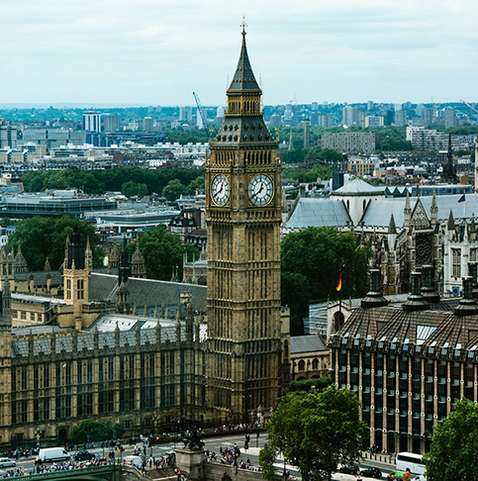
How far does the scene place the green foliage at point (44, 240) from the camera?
186375 millimetres

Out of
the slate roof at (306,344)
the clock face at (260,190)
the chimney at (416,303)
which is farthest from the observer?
the slate roof at (306,344)

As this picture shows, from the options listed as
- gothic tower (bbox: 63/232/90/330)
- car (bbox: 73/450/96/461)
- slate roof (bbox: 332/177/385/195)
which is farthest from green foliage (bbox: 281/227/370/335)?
car (bbox: 73/450/96/461)

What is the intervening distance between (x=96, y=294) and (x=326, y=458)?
147ft

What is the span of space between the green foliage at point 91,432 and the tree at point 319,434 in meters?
14.0

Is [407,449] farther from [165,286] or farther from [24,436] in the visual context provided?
A: [165,286]

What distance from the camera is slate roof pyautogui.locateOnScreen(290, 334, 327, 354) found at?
13338cm

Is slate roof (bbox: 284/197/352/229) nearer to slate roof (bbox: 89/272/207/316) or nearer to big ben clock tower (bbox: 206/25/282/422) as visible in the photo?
slate roof (bbox: 89/272/207/316)

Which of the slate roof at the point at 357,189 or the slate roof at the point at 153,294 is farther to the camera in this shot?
the slate roof at the point at 357,189

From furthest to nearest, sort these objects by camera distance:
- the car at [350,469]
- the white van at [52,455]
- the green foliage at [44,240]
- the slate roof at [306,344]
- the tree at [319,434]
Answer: the green foliage at [44,240]
the slate roof at [306,344]
the white van at [52,455]
the car at [350,469]
the tree at [319,434]

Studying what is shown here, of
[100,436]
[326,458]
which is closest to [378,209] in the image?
[100,436]

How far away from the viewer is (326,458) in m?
102

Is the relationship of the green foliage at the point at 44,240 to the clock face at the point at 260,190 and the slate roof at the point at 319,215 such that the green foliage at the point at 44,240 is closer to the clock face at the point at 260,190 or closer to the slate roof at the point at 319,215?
the slate roof at the point at 319,215

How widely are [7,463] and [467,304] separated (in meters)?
26.1

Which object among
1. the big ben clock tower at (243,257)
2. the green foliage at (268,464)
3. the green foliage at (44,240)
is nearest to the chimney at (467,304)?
the green foliage at (268,464)
